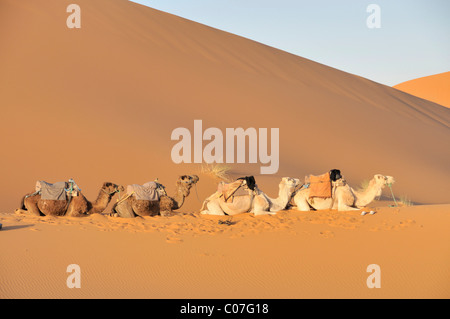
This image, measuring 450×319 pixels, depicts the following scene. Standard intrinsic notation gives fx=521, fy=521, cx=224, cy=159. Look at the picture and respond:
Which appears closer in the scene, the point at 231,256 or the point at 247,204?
the point at 231,256

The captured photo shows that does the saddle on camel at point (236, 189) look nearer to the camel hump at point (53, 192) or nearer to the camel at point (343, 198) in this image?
the camel at point (343, 198)

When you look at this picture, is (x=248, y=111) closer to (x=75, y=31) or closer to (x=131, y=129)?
(x=131, y=129)

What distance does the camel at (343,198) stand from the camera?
1030 centimetres

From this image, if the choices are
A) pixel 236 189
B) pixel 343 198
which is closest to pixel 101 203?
pixel 236 189

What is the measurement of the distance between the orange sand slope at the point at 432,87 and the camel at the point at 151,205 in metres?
81.9

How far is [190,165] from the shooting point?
1608 cm

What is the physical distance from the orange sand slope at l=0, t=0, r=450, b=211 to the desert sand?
8 cm

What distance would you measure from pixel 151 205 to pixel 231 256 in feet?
12.3

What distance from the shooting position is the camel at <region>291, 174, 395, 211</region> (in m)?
10.3

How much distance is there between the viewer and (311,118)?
78.7 feet

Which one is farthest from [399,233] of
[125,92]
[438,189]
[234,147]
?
[125,92]

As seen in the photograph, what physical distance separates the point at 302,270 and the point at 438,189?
597 inches

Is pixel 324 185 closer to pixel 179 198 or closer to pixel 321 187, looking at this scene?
pixel 321 187

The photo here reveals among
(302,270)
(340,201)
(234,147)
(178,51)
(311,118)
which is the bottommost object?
(302,270)
